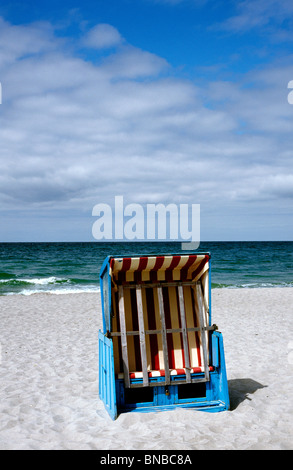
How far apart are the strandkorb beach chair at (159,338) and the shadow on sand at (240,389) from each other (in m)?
0.44

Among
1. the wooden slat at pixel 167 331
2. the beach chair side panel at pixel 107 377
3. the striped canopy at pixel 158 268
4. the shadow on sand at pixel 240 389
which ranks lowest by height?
the shadow on sand at pixel 240 389

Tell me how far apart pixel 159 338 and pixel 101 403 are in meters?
1.17

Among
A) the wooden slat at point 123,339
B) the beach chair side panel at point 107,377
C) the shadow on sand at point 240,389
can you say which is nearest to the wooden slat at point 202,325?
the shadow on sand at point 240,389

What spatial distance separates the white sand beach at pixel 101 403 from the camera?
178 inches

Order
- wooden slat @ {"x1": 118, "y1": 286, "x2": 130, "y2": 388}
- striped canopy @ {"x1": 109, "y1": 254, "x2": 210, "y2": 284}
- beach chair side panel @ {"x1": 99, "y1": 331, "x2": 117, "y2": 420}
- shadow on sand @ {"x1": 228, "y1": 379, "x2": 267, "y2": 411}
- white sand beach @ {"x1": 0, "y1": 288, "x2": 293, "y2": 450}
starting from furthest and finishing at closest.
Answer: shadow on sand @ {"x1": 228, "y1": 379, "x2": 267, "y2": 411}
striped canopy @ {"x1": 109, "y1": 254, "x2": 210, "y2": 284}
wooden slat @ {"x1": 118, "y1": 286, "x2": 130, "y2": 388}
beach chair side panel @ {"x1": 99, "y1": 331, "x2": 117, "y2": 420}
white sand beach @ {"x1": 0, "y1": 288, "x2": 293, "y2": 450}

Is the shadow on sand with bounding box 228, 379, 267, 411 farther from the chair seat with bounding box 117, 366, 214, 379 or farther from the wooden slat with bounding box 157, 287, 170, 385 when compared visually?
the wooden slat with bounding box 157, 287, 170, 385

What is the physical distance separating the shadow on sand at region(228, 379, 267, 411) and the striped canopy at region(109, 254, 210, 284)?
5.58ft

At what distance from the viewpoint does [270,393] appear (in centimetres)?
618

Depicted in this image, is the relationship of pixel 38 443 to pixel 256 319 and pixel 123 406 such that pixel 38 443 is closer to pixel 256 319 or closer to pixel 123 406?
pixel 123 406

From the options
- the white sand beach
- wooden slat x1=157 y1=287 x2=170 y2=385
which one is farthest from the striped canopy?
the white sand beach

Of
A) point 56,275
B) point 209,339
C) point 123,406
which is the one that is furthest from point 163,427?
point 56,275

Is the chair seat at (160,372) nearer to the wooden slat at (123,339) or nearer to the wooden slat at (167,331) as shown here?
the wooden slat at (123,339)

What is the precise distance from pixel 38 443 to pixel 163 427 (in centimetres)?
133

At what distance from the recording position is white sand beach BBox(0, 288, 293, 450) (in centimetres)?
452
